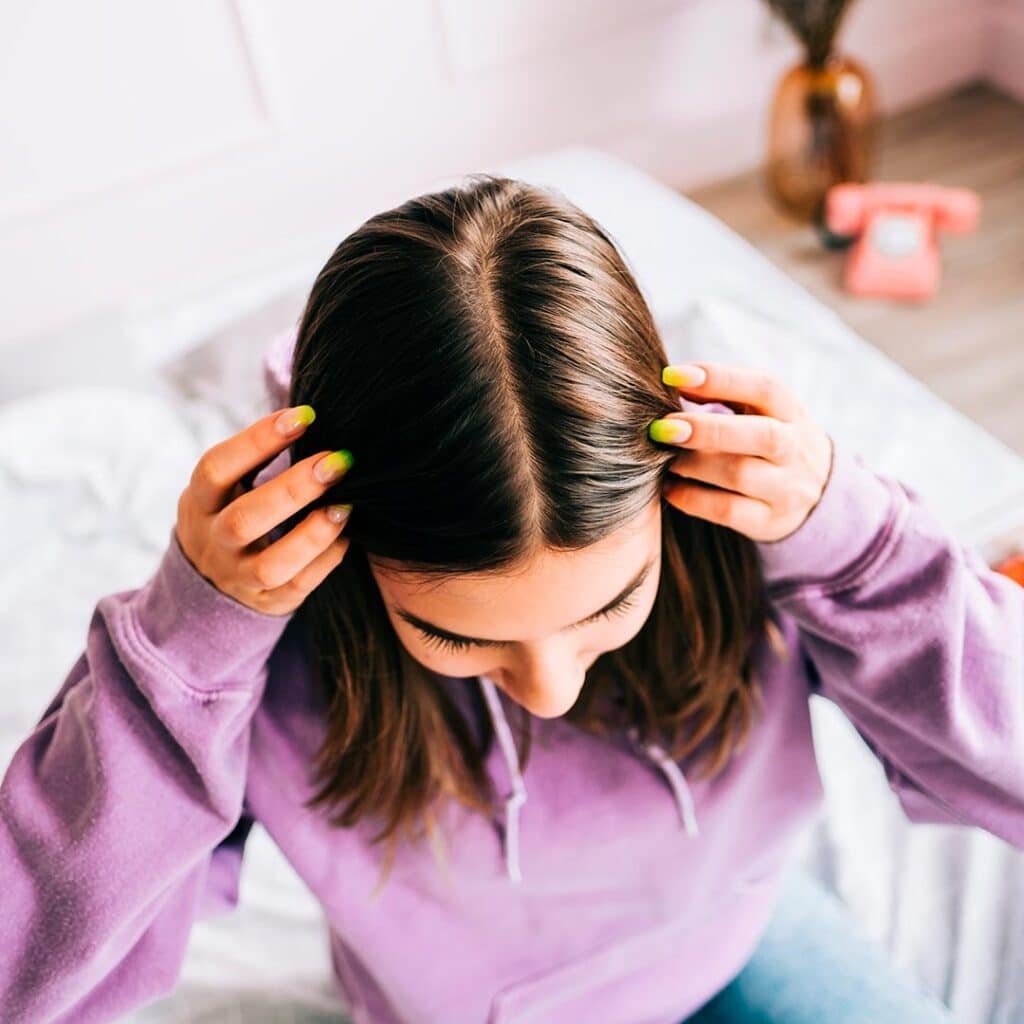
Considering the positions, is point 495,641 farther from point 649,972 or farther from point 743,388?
point 649,972

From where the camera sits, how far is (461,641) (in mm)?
565

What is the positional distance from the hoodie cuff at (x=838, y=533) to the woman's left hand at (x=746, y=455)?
1 cm

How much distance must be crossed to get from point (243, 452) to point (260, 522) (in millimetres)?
40

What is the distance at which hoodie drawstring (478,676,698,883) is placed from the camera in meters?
0.73

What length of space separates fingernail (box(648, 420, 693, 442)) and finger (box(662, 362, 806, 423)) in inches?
1.0

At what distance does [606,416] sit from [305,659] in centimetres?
31

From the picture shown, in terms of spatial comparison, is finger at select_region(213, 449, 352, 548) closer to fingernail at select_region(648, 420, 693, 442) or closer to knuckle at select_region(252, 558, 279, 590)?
knuckle at select_region(252, 558, 279, 590)

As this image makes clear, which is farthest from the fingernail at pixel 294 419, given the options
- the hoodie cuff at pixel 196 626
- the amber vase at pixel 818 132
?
the amber vase at pixel 818 132

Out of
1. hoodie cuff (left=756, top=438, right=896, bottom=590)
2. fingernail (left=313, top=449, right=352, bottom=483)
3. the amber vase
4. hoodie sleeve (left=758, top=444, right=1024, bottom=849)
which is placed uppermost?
fingernail (left=313, top=449, right=352, bottom=483)

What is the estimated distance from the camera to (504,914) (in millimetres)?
769

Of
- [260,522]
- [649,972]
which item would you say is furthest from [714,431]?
[649,972]

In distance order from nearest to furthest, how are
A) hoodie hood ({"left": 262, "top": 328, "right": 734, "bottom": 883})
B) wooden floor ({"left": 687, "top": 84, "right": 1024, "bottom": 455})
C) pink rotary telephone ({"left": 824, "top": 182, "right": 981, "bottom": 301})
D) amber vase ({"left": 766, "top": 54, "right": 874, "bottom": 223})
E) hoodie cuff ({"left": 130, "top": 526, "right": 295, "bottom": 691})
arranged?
1. hoodie cuff ({"left": 130, "top": 526, "right": 295, "bottom": 691})
2. hoodie hood ({"left": 262, "top": 328, "right": 734, "bottom": 883})
3. wooden floor ({"left": 687, "top": 84, "right": 1024, "bottom": 455})
4. pink rotary telephone ({"left": 824, "top": 182, "right": 981, "bottom": 301})
5. amber vase ({"left": 766, "top": 54, "right": 874, "bottom": 223})

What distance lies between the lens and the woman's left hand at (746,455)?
51cm

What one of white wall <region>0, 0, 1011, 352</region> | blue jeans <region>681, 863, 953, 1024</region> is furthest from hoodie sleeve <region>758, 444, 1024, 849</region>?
white wall <region>0, 0, 1011, 352</region>
